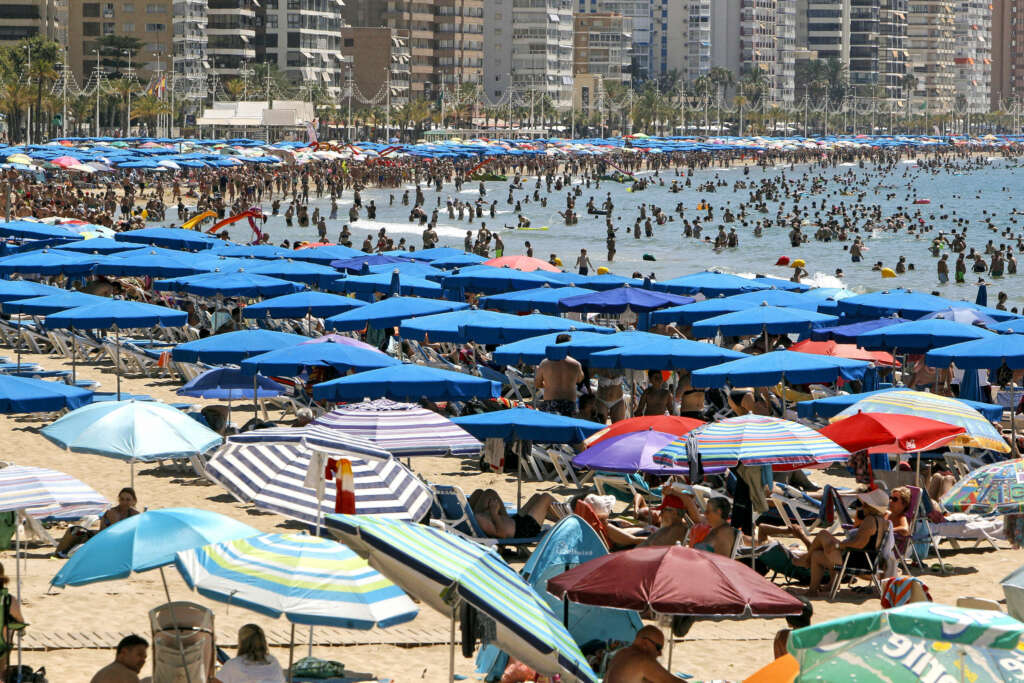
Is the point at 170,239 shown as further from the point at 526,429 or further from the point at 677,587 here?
the point at 677,587

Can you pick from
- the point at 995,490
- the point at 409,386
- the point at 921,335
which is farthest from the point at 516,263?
the point at 995,490

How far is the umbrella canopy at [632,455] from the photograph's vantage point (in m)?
11.9

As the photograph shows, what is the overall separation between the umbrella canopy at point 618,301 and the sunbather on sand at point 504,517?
8.18 meters

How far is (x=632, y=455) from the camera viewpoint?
12.1 m

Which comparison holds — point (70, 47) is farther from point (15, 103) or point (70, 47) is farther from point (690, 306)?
point (690, 306)

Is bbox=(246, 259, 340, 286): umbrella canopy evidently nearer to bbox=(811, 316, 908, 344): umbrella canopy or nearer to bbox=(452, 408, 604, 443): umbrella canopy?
bbox=(811, 316, 908, 344): umbrella canopy

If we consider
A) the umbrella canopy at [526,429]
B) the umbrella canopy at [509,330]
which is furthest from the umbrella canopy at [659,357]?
the umbrella canopy at [526,429]

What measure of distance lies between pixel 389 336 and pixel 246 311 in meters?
2.42

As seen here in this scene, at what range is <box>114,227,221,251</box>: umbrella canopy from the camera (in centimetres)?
3055

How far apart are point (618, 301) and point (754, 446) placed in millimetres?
8690

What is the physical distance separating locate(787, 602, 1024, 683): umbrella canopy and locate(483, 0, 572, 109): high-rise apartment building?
15581 cm

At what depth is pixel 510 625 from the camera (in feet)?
21.4

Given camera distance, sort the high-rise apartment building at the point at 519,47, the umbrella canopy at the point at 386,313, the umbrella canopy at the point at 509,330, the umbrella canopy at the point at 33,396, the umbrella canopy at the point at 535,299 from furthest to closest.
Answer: the high-rise apartment building at the point at 519,47
the umbrella canopy at the point at 535,299
the umbrella canopy at the point at 386,313
the umbrella canopy at the point at 509,330
the umbrella canopy at the point at 33,396

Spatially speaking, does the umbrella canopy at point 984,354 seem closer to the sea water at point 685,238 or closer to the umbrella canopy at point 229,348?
the umbrella canopy at point 229,348
